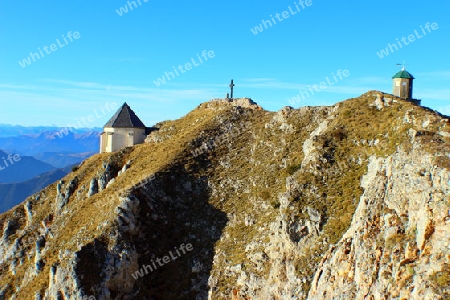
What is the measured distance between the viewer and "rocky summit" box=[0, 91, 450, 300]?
3669 cm

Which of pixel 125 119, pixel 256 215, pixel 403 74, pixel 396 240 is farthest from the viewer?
pixel 125 119

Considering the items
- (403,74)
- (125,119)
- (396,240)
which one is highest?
(403,74)

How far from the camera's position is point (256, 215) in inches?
2229

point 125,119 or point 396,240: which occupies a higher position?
point 125,119

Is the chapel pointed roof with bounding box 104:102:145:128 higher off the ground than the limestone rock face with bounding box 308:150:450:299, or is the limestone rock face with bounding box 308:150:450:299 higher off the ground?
the chapel pointed roof with bounding box 104:102:145:128

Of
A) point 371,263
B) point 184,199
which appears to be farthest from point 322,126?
point 371,263

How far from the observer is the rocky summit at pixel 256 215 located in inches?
1444

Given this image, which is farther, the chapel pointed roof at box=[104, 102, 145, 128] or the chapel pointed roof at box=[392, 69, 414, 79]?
the chapel pointed roof at box=[104, 102, 145, 128]

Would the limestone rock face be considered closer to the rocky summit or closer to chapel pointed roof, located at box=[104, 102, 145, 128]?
the rocky summit

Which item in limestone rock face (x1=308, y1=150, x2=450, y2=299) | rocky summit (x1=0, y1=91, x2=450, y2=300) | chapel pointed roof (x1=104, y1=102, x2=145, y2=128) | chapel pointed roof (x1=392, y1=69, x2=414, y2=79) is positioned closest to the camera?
limestone rock face (x1=308, y1=150, x2=450, y2=299)

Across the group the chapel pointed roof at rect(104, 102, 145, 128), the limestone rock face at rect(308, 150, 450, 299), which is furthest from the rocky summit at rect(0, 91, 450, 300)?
the chapel pointed roof at rect(104, 102, 145, 128)

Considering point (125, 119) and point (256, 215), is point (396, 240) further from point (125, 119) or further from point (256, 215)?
point (125, 119)

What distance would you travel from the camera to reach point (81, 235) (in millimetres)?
58031

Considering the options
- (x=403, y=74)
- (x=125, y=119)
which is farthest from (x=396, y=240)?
(x=125, y=119)
